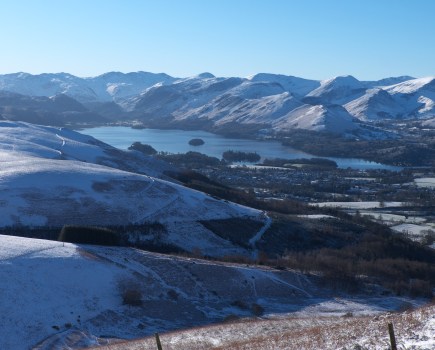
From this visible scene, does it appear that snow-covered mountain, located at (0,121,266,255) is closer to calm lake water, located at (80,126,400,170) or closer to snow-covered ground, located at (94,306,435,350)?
snow-covered ground, located at (94,306,435,350)

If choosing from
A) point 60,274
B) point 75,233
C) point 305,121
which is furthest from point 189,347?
point 305,121

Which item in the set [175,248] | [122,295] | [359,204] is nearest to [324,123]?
[359,204]

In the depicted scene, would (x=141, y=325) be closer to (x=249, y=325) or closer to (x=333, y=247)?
(x=249, y=325)

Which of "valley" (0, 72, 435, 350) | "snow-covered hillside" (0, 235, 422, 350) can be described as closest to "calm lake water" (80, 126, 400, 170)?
"valley" (0, 72, 435, 350)

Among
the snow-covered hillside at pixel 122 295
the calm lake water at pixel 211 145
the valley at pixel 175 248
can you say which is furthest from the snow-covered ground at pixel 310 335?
the calm lake water at pixel 211 145

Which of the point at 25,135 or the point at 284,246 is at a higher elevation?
the point at 25,135

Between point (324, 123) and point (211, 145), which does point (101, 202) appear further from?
point (324, 123)
